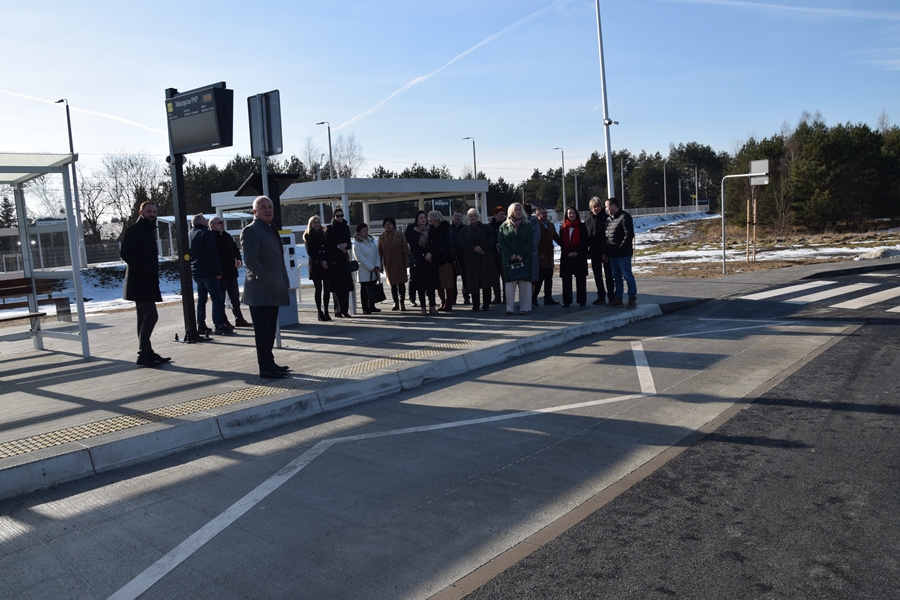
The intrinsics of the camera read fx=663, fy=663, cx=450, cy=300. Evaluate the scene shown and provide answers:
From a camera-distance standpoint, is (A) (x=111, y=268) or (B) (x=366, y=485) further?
(A) (x=111, y=268)

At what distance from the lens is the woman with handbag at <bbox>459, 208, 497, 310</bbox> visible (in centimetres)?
1202

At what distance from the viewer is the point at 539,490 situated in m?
4.37

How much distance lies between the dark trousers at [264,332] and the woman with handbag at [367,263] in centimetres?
487

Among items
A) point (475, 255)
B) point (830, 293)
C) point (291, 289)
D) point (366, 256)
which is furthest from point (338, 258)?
point (830, 293)

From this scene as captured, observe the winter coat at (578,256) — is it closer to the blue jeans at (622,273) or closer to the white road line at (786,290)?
the blue jeans at (622,273)

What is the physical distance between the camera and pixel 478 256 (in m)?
12.1

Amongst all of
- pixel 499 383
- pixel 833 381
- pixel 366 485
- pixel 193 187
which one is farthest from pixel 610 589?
pixel 193 187

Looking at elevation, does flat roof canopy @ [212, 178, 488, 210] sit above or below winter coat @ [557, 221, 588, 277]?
above

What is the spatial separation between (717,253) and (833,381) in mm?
23750

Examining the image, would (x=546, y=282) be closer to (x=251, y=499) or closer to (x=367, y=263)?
(x=367, y=263)

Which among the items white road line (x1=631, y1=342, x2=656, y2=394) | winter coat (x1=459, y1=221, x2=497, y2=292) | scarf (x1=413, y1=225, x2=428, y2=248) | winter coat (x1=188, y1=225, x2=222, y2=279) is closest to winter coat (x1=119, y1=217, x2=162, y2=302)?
winter coat (x1=188, y1=225, x2=222, y2=279)

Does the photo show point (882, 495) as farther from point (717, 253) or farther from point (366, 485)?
point (717, 253)

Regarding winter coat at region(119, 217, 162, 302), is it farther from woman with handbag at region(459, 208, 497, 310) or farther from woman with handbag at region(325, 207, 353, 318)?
woman with handbag at region(459, 208, 497, 310)

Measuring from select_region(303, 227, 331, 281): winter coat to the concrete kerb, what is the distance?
421 centimetres
